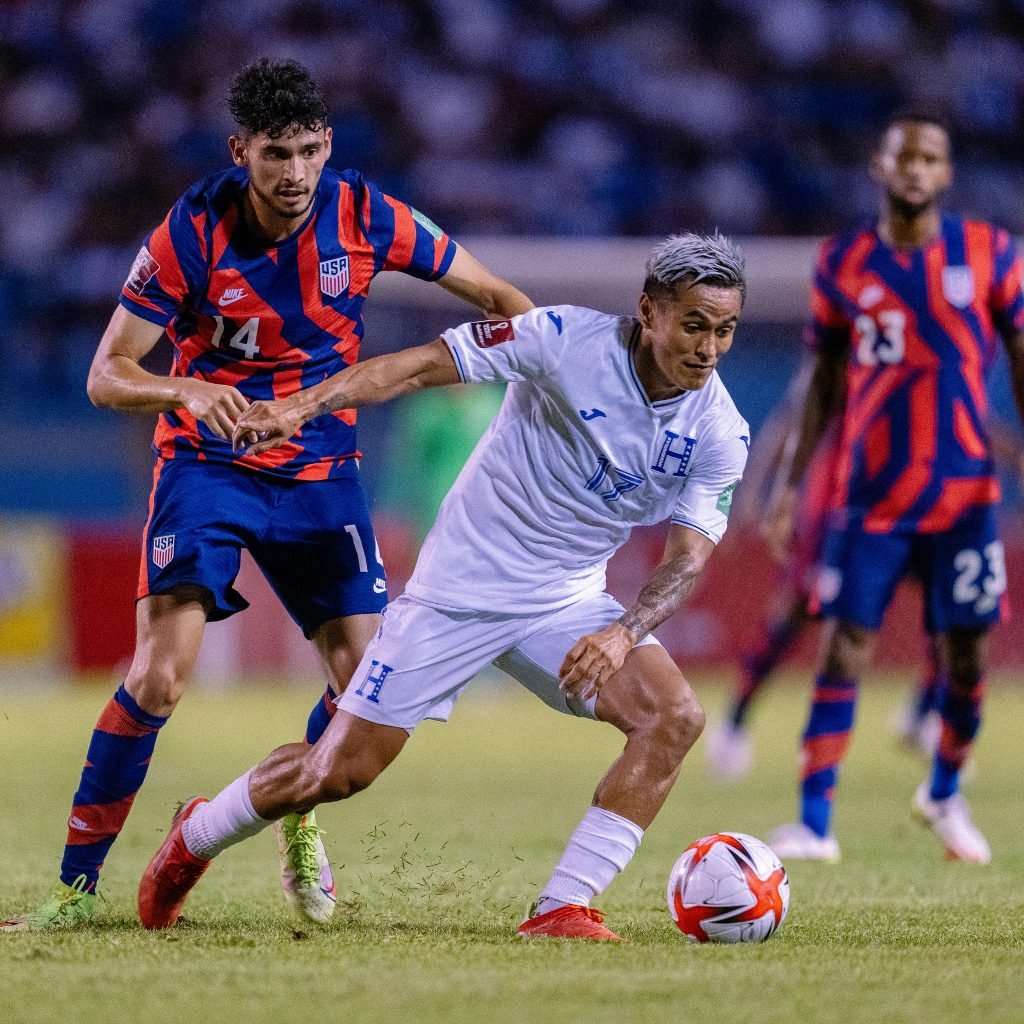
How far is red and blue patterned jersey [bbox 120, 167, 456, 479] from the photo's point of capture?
4664 millimetres

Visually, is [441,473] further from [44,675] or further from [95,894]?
[95,894]

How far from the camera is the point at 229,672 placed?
1402 centimetres

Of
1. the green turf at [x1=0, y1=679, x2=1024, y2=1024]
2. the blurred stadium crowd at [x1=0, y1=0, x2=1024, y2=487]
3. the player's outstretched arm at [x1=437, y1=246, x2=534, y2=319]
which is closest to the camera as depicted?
the green turf at [x1=0, y1=679, x2=1024, y2=1024]

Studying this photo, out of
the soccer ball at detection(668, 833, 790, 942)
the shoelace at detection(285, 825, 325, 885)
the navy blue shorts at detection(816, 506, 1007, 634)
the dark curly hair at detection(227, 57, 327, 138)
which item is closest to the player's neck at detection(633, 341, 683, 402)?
the dark curly hair at detection(227, 57, 327, 138)

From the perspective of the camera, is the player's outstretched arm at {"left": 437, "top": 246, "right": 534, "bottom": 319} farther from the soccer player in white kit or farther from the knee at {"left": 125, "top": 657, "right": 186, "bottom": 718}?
the knee at {"left": 125, "top": 657, "right": 186, "bottom": 718}

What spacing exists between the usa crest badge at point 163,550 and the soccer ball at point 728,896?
5.04 ft

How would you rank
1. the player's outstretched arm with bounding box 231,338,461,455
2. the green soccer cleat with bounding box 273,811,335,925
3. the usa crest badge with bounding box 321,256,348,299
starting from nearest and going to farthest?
the player's outstretched arm with bounding box 231,338,461,455 → the green soccer cleat with bounding box 273,811,335,925 → the usa crest badge with bounding box 321,256,348,299

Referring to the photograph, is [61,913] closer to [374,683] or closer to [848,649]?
[374,683]

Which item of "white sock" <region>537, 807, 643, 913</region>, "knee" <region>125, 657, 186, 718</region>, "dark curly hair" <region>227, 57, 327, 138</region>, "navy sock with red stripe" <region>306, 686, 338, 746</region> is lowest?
"white sock" <region>537, 807, 643, 913</region>

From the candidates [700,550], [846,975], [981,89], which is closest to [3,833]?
[700,550]

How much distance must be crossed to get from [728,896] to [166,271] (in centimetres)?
213

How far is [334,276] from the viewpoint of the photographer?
15.9ft

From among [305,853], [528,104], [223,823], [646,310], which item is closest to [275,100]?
[646,310]

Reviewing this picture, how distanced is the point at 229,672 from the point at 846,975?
10682mm
